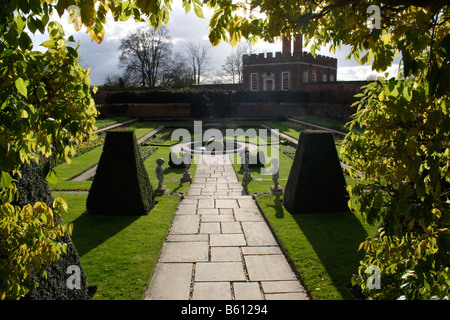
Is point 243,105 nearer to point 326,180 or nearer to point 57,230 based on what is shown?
point 326,180

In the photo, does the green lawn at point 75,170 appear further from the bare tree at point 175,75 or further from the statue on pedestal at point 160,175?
the bare tree at point 175,75

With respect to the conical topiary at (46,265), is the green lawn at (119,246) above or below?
below

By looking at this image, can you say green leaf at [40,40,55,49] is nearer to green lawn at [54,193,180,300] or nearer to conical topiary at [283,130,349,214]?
green lawn at [54,193,180,300]

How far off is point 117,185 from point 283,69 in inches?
1543

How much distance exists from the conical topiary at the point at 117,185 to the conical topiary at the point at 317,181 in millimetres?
3287

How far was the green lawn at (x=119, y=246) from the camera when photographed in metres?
4.13

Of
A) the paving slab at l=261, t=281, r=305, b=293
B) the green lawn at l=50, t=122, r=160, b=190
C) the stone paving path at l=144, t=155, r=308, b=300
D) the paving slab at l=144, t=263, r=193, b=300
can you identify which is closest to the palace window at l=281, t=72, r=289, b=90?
the green lawn at l=50, t=122, r=160, b=190

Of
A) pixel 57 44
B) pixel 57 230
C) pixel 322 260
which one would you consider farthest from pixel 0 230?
pixel 322 260

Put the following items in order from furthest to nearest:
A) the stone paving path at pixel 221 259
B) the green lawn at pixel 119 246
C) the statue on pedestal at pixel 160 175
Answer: the statue on pedestal at pixel 160 175 < the green lawn at pixel 119 246 < the stone paving path at pixel 221 259

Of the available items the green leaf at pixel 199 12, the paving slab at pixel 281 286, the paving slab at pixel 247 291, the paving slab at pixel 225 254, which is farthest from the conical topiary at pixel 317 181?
the green leaf at pixel 199 12

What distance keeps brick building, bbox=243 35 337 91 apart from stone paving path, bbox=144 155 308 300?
37.3 m

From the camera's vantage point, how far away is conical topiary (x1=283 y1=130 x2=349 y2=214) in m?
6.78
